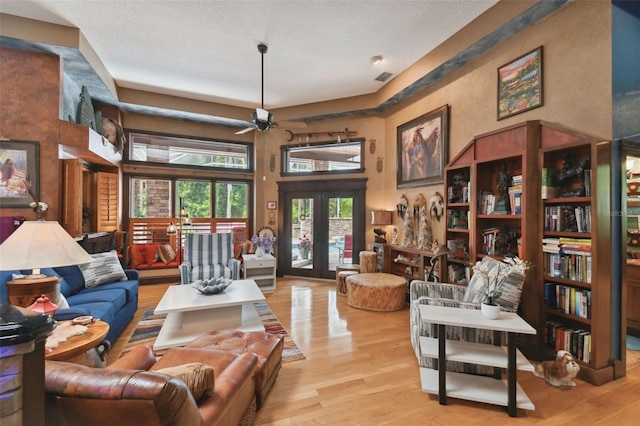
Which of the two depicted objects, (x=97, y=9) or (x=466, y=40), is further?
(x=466, y=40)

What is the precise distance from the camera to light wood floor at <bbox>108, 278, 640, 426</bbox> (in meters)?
2.00

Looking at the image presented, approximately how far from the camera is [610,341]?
2.48 meters

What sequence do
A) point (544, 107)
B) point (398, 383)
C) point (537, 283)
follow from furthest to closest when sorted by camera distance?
point (544, 107)
point (537, 283)
point (398, 383)

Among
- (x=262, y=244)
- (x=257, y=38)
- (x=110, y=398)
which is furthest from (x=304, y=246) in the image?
(x=110, y=398)

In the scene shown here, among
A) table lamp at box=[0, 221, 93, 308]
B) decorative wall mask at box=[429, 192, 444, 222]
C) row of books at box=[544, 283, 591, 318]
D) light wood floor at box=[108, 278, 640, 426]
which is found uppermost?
decorative wall mask at box=[429, 192, 444, 222]

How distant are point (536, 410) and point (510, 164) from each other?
245 cm

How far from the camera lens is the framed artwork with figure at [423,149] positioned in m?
4.36

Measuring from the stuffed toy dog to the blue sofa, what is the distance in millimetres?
4018

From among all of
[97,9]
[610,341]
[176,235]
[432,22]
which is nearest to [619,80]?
[432,22]

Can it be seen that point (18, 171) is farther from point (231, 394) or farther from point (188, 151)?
point (231, 394)

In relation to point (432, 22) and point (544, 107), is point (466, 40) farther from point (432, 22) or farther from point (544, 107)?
point (544, 107)

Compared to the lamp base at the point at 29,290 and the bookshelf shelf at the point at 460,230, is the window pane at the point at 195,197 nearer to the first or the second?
the lamp base at the point at 29,290

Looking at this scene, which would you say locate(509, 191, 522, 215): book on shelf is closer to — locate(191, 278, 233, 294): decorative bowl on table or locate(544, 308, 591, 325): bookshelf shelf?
locate(544, 308, 591, 325): bookshelf shelf

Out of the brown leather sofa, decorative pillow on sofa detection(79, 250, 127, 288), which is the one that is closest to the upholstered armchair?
the brown leather sofa
